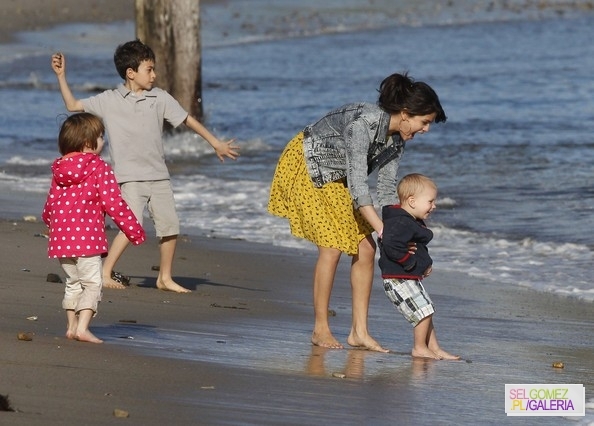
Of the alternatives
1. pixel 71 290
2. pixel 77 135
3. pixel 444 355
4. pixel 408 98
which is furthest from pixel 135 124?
pixel 444 355

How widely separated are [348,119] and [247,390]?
1.72 m

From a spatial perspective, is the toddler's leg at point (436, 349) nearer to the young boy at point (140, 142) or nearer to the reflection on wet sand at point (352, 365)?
the reflection on wet sand at point (352, 365)

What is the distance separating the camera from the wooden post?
1611 cm

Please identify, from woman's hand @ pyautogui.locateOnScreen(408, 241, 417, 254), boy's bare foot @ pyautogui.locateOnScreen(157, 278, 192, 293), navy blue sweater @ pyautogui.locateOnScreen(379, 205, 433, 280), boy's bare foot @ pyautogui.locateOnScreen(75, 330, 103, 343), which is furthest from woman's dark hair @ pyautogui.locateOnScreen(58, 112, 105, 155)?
boy's bare foot @ pyautogui.locateOnScreen(157, 278, 192, 293)

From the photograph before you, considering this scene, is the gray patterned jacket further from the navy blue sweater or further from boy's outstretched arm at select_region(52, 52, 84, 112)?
boy's outstretched arm at select_region(52, 52, 84, 112)

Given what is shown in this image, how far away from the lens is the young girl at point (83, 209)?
19.2 feet

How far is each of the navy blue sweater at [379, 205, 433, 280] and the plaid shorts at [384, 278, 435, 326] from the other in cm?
3

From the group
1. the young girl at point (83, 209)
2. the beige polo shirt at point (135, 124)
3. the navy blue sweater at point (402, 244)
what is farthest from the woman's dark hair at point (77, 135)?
the beige polo shirt at point (135, 124)

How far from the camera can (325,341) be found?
251 inches

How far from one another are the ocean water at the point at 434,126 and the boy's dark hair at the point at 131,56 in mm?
2943

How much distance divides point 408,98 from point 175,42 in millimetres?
10467

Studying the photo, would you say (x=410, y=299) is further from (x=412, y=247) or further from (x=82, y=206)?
(x=82, y=206)

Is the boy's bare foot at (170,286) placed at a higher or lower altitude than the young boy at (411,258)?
lower

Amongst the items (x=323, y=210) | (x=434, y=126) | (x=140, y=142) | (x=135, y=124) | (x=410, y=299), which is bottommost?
(x=410, y=299)
